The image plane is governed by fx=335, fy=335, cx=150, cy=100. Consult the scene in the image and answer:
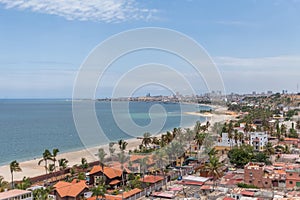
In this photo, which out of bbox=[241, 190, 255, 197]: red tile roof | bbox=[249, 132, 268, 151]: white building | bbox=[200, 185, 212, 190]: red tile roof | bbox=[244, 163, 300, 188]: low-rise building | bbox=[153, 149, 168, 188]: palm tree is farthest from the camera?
bbox=[249, 132, 268, 151]: white building

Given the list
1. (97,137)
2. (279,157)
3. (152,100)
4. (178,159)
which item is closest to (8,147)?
(97,137)

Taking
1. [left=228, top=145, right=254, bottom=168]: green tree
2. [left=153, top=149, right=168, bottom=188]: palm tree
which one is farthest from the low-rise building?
[left=153, top=149, right=168, bottom=188]: palm tree

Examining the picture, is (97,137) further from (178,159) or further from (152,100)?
(152,100)

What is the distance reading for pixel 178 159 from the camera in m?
27.5

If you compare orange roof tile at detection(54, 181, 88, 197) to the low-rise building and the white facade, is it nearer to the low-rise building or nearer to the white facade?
the low-rise building

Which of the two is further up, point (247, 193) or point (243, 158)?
point (243, 158)

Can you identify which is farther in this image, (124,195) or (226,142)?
(226,142)

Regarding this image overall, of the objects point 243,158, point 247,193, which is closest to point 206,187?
point 247,193

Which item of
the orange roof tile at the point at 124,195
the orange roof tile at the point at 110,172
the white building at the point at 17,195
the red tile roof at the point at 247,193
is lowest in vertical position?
the orange roof tile at the point at 124,195

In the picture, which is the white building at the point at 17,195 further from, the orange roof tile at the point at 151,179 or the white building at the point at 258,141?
the white building at the point at 258,141

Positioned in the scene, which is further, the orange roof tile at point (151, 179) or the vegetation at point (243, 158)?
the vegetation at point (243, 158)

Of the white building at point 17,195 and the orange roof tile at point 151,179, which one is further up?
the white building at point 17,195

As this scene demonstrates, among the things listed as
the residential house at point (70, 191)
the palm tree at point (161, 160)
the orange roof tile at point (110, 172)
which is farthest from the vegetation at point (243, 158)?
the residential house at point (70, 191)

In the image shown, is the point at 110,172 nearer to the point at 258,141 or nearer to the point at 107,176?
the point at 107,176
